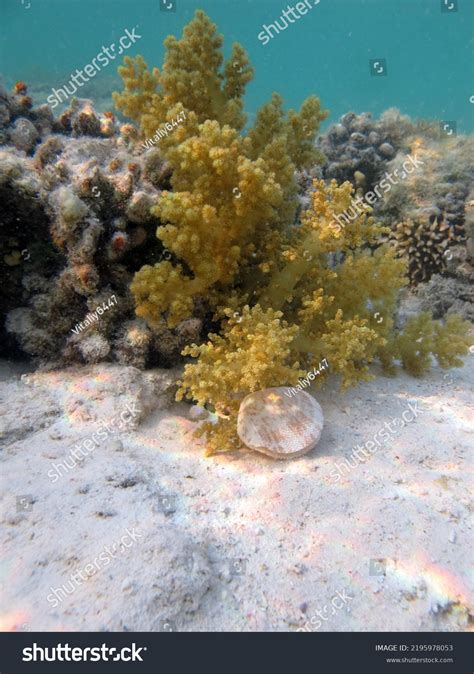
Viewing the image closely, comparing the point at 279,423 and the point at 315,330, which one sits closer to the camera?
the point at 279,423

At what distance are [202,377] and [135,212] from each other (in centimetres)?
155

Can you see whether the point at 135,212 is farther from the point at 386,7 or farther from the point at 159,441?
the point at 386,7

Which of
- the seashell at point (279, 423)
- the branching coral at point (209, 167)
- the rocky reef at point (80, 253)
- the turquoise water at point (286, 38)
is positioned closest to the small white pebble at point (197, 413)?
the seashell at point (279, 423)

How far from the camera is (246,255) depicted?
156 inches

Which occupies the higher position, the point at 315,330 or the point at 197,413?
the point at 197,413

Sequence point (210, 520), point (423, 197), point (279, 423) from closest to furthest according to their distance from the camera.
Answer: point (210, 520) < point (279, 423) < point (423, 197)

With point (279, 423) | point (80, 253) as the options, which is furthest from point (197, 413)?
point (80, 253)

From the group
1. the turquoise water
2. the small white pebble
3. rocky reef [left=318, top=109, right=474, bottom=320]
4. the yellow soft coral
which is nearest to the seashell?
the yellow soft coral

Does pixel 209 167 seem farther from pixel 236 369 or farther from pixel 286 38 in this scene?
pixel 286 38

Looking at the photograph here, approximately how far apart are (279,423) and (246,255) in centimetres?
168

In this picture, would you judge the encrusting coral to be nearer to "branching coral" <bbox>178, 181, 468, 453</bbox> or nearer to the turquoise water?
"branching coral" <bbox>178, 181, 468, 453</bbox>

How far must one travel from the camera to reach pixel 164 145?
367cm

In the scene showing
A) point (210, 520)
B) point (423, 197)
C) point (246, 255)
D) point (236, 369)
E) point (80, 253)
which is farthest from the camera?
point (423, 197)

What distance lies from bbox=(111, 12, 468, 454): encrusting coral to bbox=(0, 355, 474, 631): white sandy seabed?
50 centimetres
